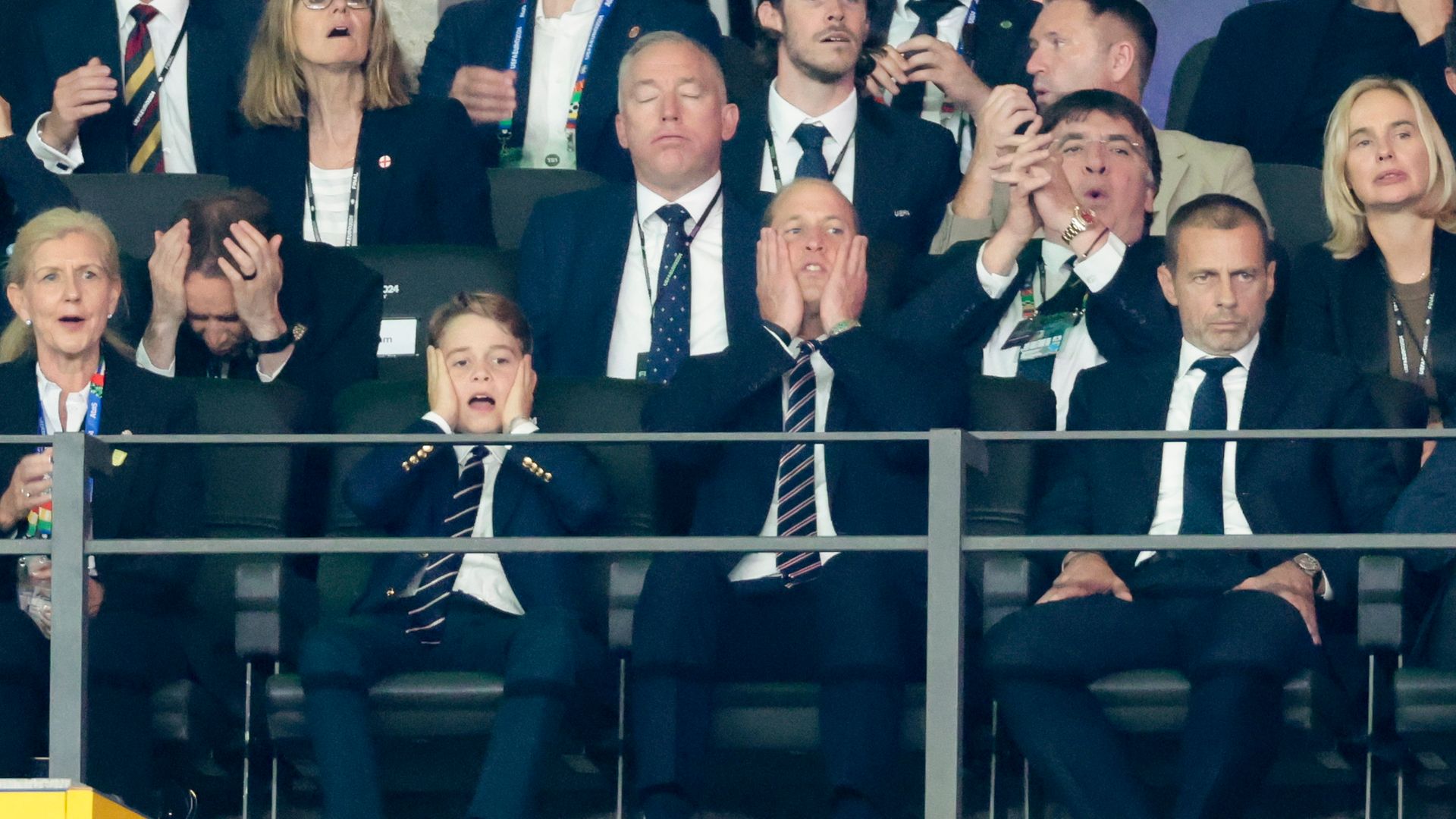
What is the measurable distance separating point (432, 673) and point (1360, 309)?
78.3 inches

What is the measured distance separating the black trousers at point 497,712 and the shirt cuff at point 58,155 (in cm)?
224

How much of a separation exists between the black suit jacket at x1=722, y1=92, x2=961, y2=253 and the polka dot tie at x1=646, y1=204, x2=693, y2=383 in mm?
379

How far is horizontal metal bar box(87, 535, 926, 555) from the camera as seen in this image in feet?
Result: 14.0

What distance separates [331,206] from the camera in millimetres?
6418

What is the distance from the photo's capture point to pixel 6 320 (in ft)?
20.0

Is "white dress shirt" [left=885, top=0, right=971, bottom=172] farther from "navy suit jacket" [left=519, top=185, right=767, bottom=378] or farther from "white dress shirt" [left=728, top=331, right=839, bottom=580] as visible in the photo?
"white dress shirt" [left=728, top=331, right=839, bottom=580]

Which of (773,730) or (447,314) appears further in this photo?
(447,314)

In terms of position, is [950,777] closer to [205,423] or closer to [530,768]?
[530,768]

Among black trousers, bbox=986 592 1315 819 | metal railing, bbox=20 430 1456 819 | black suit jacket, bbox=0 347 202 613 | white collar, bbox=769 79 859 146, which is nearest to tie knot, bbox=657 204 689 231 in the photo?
white collar, bbox=769 79 859 146

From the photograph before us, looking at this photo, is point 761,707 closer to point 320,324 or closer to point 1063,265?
point 1063,265

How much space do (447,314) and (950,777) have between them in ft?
5.02

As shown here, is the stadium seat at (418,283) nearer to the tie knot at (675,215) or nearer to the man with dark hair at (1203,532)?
the tie knot at (675,215)

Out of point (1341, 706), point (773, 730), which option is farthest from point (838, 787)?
point (1341, 706)

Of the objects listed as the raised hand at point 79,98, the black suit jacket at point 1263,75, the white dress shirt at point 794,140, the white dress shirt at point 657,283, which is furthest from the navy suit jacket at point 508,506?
the black suit jacket at point 1263,75
